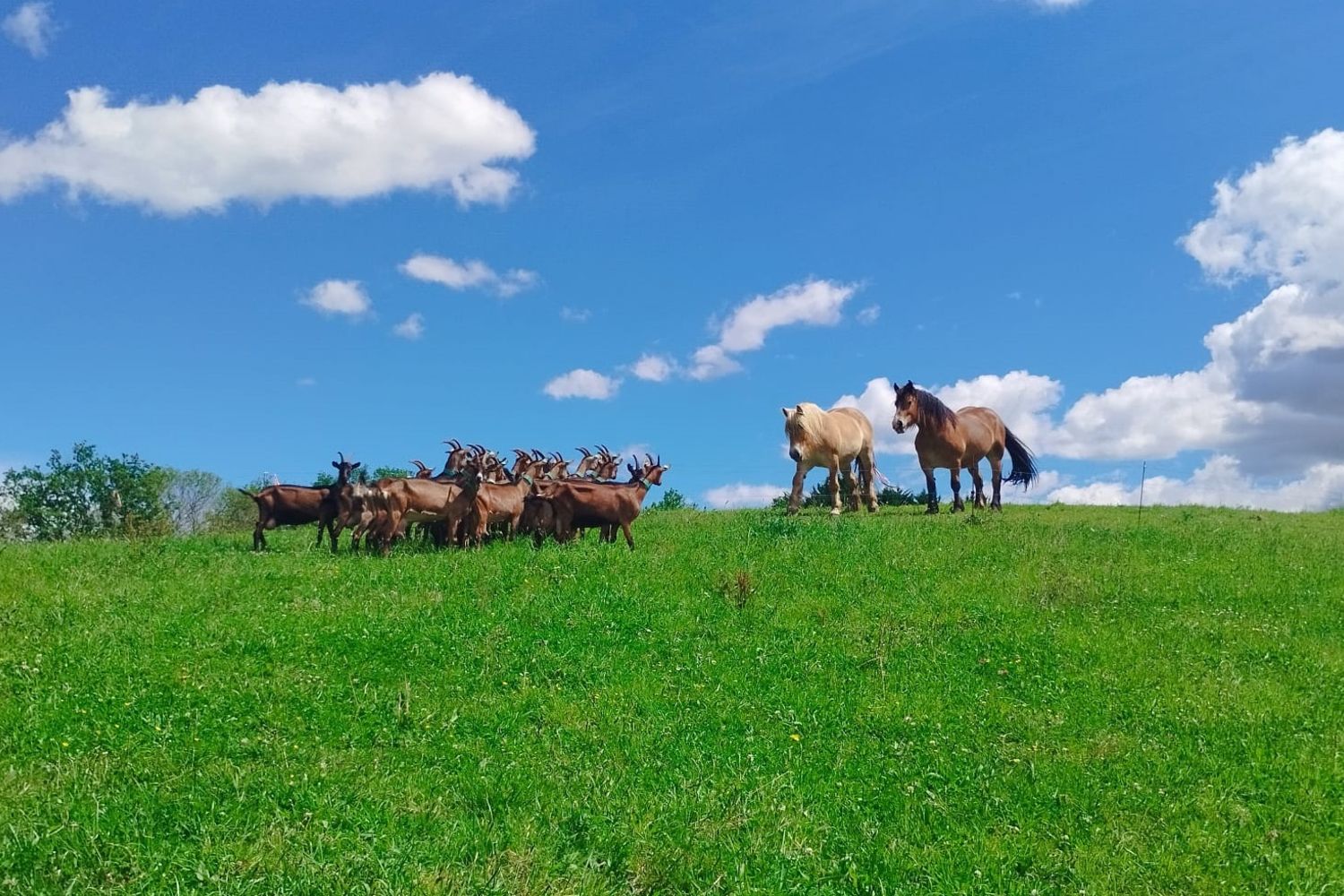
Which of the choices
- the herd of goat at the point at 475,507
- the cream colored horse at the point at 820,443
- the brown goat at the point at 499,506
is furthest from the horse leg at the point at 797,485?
the brown goat at the point at 499,506

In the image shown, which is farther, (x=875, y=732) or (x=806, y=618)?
(x=806, y=618)

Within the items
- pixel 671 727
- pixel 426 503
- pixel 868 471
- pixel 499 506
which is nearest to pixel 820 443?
pixel 868 471

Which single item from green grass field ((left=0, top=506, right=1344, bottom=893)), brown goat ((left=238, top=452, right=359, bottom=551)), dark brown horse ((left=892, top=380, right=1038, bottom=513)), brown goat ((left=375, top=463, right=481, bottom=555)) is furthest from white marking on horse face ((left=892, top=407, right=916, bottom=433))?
brown goat ((left=238, top=452, right=359, bottom=551))

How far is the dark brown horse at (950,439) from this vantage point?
2581cm

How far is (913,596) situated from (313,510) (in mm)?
14064

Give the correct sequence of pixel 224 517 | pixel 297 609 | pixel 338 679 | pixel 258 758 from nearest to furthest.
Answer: pixel 258 758 < pixel 338 679 < pixel 297 609 < pixel 224 517

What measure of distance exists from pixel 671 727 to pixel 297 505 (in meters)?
14.9

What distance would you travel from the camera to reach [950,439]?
26.0 metres

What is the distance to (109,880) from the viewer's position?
6.62m

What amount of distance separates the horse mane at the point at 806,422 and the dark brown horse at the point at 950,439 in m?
2.02

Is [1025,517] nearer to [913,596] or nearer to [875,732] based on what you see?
[913,596]

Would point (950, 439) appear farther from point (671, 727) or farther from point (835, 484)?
point (671, 727)

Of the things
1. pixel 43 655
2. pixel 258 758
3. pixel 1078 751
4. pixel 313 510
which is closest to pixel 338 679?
pixel 258 758

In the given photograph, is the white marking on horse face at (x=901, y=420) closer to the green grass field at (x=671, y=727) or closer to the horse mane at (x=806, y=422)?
the horse mane at (x=806, y=422)
